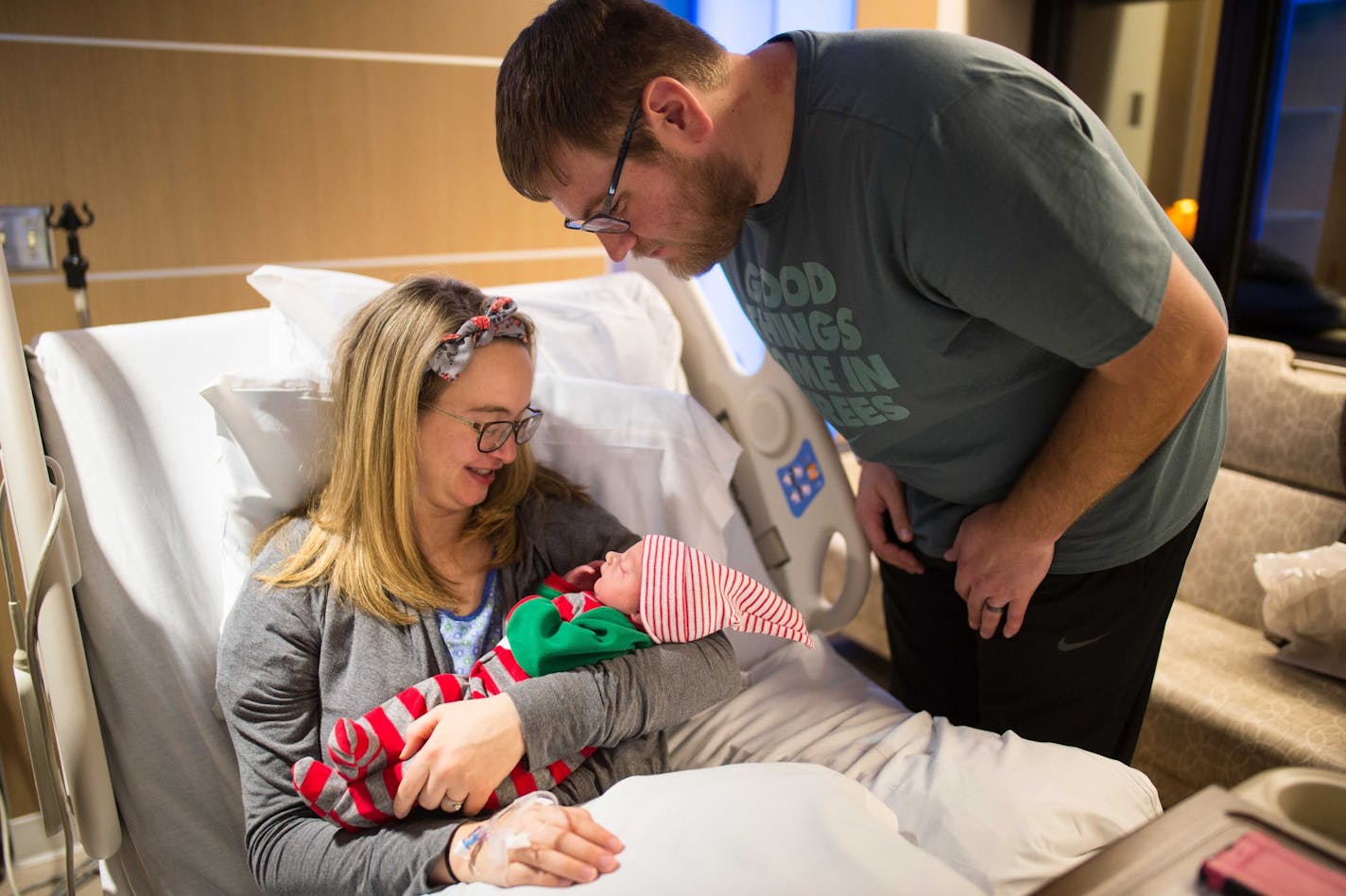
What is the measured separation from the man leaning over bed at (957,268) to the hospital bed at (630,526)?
296 mm

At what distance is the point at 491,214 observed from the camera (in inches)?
108

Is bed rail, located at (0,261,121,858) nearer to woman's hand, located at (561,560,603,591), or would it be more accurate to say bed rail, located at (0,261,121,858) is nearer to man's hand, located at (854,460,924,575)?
woman's hand, located at (561,560,603,591)

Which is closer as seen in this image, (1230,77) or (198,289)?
(198,289)

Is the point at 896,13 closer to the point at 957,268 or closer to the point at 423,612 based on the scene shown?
the point at 957,268

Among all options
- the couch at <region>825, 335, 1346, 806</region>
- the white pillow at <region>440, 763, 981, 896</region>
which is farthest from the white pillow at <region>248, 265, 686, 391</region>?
the couch at <region>825, 335, 1346, 806</region>

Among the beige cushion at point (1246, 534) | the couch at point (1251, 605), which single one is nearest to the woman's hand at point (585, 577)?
the couch at point (1251, 605)

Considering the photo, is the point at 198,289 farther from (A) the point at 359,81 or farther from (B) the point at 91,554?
(B) the point at 91,554

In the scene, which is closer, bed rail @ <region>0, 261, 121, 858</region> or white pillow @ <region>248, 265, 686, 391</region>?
bed rail @ <region>0, 261, 121, 858</region>

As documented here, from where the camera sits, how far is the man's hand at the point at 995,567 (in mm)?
1474

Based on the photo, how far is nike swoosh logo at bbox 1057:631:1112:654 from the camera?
5.31 ft

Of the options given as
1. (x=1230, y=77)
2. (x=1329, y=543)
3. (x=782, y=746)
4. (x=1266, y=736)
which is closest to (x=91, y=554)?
(x=782, y=746)

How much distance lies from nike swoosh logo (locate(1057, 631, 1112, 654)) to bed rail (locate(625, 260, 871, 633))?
1.44 feet

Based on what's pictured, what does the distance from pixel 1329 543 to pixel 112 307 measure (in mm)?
2991

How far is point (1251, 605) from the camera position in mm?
2682
